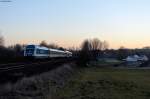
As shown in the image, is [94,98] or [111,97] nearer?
[94,98]

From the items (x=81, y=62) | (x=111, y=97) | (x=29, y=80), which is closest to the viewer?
(x=111, y=97)

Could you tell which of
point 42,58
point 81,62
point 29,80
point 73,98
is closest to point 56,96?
point 73,98

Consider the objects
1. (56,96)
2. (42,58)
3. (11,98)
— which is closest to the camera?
(11,98)

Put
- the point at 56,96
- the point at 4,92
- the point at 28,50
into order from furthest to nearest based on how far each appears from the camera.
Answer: the point at 28,50, the point at 56,96, the point at 4,92

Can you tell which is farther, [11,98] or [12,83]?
[12,83]

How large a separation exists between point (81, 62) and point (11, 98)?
8189 cm

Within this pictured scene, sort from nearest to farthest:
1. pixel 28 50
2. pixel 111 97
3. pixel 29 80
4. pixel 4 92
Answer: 1. pixel 4 92
2. pixel 111 97
3. pixel 29 80
4. pixel 28 50

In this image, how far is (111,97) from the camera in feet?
73.2

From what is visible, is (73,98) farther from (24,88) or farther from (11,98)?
(11,98)

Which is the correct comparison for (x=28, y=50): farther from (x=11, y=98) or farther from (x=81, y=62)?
(x=11, y=98)

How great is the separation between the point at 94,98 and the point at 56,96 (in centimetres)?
219

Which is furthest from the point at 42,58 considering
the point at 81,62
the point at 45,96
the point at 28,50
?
the point at 45,96

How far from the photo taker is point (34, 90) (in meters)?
20.8

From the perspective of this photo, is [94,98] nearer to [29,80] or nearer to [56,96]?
[56,96]
